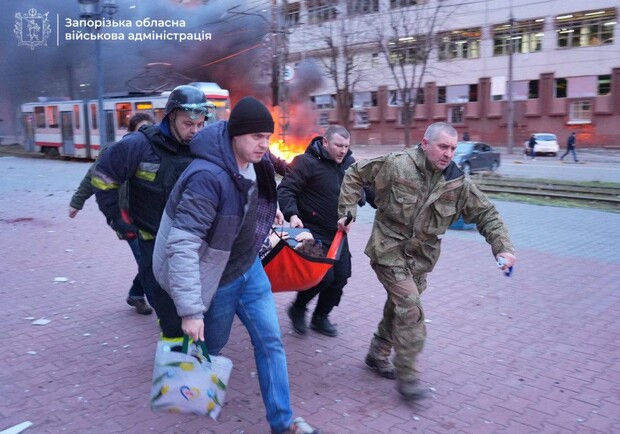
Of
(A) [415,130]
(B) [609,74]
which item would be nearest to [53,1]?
(A) [415,130]

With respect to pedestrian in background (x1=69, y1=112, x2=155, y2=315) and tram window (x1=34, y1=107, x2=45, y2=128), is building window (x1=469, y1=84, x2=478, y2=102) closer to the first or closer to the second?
tram window (x1=34, y1=107, x2=45, y2=128)

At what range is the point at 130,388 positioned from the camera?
3.87 metres

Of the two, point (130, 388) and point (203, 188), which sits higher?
point (203, 188)

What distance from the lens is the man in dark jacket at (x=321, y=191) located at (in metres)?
4.46

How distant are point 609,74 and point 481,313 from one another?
113ft

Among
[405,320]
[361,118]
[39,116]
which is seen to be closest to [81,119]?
[39,116]

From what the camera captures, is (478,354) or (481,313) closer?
(478,354)

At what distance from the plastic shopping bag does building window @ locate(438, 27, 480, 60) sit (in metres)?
38.9

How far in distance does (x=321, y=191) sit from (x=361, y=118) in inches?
1686

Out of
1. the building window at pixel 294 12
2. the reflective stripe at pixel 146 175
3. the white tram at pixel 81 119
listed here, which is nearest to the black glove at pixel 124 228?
the reflective stripe at pixel 146 175

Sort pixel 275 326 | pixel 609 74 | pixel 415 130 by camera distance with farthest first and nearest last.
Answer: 1. pixel 415 130
2. pixel 609 74
3. pixel 275 326

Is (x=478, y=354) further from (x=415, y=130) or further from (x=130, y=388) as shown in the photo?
(x=415, y=130)

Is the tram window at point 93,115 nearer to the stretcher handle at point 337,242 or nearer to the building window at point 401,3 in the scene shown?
the building window at point 401,3

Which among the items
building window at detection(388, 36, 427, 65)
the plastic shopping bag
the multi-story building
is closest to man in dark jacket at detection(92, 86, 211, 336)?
the plastic shopping bag
